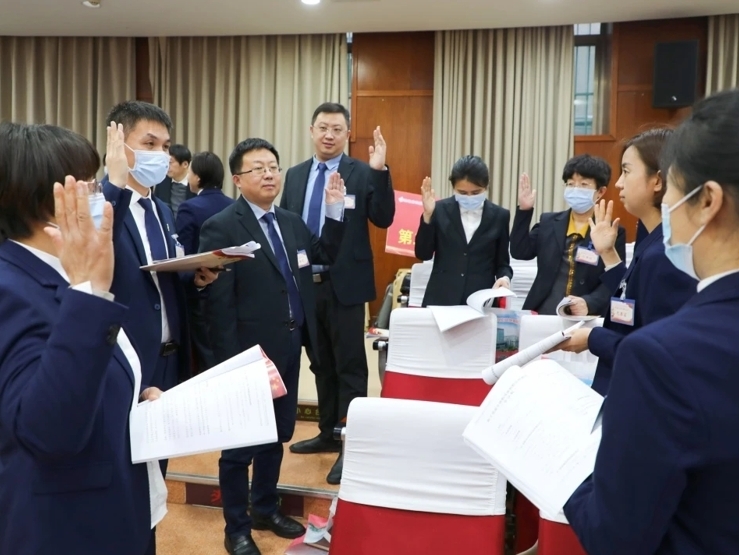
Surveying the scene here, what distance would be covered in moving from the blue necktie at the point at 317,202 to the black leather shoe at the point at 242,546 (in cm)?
147

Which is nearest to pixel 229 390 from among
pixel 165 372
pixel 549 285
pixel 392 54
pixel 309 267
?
pixel 165 372

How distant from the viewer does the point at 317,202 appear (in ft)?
10.9

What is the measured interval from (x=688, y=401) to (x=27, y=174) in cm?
100

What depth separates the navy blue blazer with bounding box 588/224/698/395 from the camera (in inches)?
55.1

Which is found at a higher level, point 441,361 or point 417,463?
point 441,361

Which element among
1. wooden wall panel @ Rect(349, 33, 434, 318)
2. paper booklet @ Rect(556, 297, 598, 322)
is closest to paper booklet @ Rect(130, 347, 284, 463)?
paper booklet @ Rect(556, 297, 598, 322)

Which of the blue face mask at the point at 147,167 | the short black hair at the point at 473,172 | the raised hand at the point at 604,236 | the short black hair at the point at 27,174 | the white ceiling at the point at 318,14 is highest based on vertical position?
the white ceiling at the point at 318,14

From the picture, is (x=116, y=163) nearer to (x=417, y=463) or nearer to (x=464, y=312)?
(x=417, y=463)

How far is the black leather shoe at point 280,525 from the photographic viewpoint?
2504mm

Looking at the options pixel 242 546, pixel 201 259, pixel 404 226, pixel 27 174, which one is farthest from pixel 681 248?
pixel 404 226

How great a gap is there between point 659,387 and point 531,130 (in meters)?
6.08

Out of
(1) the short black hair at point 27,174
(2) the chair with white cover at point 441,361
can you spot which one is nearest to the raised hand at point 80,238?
(1) the short black hair at point 27,174

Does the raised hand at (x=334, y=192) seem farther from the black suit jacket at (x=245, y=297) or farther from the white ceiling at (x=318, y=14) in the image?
the white ceiling at (x=318, y=14)

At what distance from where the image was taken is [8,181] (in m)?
1.05
